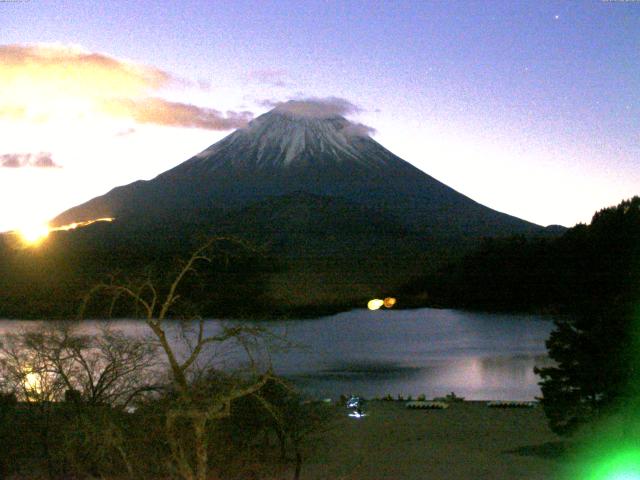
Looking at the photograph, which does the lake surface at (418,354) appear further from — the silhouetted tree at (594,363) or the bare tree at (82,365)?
the bare tree at (82,365)

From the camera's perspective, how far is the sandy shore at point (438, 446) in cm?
1151

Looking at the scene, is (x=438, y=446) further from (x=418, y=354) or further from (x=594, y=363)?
(x=418, y=354)

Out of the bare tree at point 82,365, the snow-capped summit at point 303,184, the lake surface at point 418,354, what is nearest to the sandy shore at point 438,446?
the bare tree at point 82,365

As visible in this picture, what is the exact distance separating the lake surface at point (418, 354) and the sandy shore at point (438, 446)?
4.91 metres

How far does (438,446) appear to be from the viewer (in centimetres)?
1430

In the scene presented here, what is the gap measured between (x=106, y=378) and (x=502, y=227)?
68635mm

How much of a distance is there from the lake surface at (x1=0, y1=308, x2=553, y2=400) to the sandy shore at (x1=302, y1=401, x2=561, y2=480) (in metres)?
4.91

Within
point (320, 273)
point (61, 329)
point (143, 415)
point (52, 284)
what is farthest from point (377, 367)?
point (143, 415)

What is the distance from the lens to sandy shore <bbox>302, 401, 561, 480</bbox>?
37.8ft

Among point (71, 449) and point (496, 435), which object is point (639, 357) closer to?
point (496, 435)

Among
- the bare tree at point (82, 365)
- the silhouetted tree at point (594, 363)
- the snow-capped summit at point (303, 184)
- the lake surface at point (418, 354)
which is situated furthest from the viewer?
the snow-capped summit at point (303, 184)

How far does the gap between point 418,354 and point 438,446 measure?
23692 mm

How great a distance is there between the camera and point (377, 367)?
33.1m

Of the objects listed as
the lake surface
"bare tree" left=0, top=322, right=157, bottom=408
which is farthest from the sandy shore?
the lake surface
